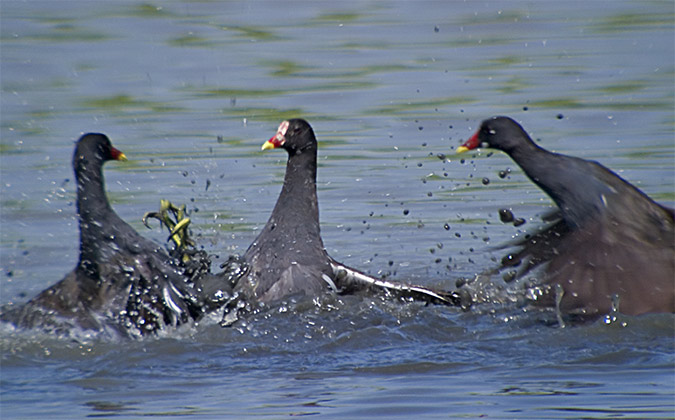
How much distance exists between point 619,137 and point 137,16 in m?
6.36

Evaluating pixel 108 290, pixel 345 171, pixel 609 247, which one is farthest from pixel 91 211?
pixel 345 171

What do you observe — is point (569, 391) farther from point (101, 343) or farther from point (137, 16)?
point (137, 16)

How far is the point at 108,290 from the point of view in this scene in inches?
223

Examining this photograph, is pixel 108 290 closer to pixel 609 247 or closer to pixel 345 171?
pixel 609 247

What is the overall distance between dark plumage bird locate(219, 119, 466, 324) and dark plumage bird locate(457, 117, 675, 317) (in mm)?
759

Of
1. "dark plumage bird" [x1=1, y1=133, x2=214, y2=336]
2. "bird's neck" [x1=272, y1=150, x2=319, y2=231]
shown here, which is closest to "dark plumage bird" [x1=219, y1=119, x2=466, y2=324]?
"bird's neck" [x1=272, y1=150, x2=319, y2=231]

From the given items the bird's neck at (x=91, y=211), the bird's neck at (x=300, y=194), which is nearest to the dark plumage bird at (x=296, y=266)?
the bird's neck at (x=300, y=194)

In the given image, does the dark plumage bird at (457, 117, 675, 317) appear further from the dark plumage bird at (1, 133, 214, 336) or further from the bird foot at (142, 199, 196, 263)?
the bird foot at (142, 199, 196, 263)

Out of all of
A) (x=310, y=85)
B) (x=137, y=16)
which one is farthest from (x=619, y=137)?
(x=137, y=16)

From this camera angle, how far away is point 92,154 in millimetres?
6062

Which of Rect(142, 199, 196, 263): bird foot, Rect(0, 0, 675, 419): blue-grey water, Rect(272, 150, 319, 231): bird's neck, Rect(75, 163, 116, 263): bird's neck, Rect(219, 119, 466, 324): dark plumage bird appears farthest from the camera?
Rect(142, 199, 196, 263): bird foot

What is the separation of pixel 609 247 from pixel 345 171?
3.45 meters

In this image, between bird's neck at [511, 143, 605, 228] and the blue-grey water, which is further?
bird's neck at [511, 143, 605, 228]

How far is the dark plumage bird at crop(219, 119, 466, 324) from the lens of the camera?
19.7ft
